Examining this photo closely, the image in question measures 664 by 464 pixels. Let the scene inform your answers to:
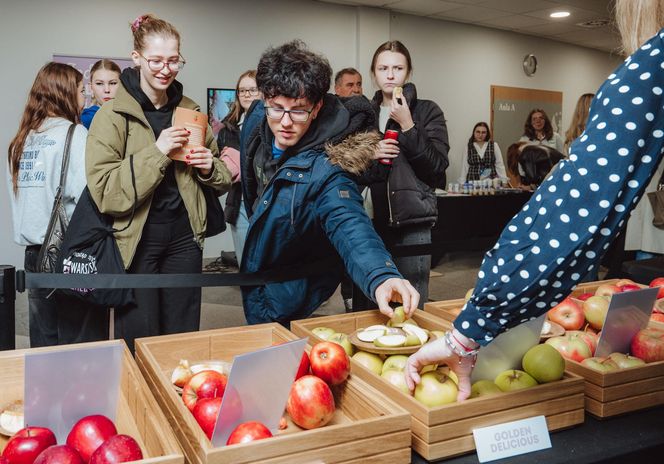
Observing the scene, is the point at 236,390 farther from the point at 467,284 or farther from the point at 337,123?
the point at 467,284

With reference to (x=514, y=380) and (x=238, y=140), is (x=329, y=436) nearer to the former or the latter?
(x=514, y=380)

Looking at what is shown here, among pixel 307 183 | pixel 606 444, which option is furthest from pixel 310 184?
pixel 606 444

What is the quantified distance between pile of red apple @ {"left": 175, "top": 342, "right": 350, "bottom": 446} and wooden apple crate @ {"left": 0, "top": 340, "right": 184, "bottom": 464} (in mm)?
95

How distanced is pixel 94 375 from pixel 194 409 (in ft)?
0.62

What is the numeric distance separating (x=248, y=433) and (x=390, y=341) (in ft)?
1.55

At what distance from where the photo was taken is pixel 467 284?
596 cm

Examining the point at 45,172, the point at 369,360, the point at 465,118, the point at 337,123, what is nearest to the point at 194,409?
the point at 369,360

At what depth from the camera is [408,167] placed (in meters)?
2.73

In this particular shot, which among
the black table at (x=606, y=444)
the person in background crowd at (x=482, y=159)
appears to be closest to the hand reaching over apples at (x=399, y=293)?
the black table at (x=606, y=444)

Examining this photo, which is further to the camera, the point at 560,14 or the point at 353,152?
Answer: the point at 560,14

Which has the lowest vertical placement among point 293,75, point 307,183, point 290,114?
point 307,183

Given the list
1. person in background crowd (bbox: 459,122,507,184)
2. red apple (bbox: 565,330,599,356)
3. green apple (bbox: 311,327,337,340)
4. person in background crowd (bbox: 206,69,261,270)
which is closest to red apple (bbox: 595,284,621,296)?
red apple (bbox: 565,330,599,356)

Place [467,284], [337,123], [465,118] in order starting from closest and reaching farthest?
[337,123], [467,284], [465,118]

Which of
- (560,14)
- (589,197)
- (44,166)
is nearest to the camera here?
(589,197)
